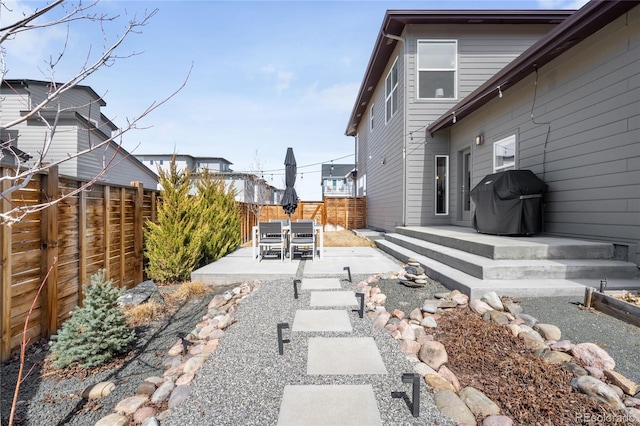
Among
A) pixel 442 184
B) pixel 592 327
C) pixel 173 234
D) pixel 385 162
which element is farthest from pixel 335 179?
pixel 592 327

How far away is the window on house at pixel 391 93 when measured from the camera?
9.59m

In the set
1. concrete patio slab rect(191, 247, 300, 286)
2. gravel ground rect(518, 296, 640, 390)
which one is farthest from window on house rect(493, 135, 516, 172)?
concrete patio slab rect(191, 247, 300, 286)

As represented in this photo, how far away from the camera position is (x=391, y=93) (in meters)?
10.1

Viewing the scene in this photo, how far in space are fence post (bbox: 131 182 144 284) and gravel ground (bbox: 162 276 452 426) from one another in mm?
2930

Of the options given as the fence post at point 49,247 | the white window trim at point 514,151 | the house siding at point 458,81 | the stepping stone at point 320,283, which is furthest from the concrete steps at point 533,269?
the fence post at point 49,247

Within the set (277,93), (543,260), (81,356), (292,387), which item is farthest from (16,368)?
(277,93)

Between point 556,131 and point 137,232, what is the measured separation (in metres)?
7.16

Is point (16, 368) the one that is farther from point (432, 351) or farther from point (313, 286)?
point (432, 351)

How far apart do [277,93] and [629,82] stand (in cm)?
1101

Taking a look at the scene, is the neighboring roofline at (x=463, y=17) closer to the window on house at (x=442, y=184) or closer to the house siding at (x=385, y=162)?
the house siding at (x=385, y=162)

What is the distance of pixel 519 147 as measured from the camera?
609cm

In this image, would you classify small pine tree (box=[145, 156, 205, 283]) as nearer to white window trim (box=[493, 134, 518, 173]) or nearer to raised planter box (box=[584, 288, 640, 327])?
raised planter box (box=[584, 288, 640, 327])

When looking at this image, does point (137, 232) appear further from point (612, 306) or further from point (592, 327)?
point (612, 306)

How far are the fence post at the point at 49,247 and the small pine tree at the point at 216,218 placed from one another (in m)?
2.68
